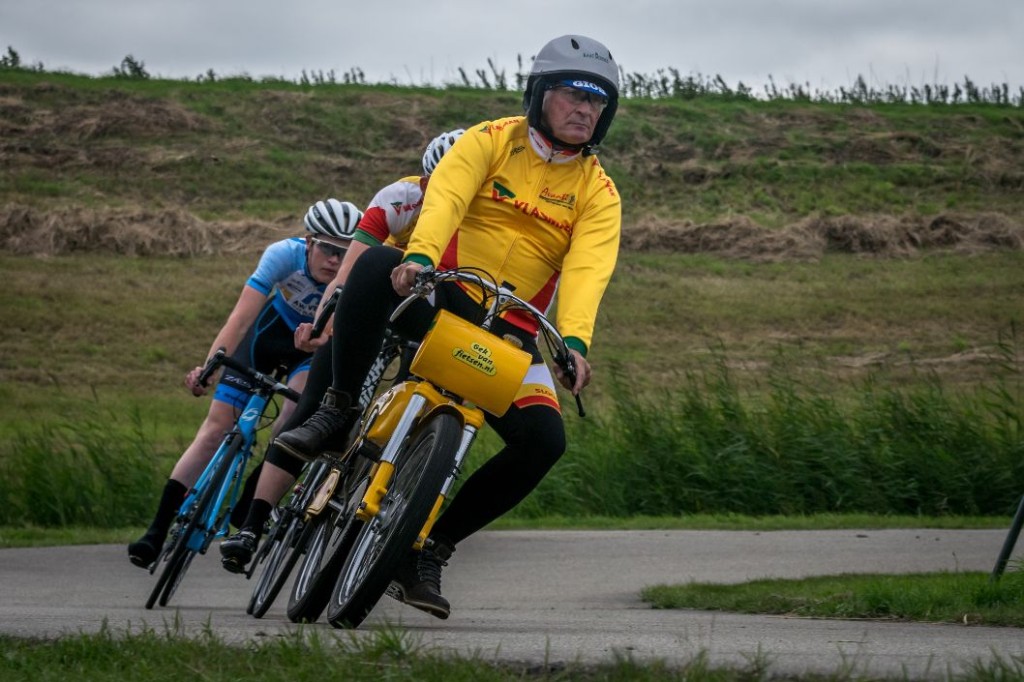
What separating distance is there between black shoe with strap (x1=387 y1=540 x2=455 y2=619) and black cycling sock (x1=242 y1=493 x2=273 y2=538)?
49.4 inches

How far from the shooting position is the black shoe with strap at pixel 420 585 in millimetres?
6527

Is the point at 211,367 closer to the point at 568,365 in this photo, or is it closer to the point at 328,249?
the point at 328,249

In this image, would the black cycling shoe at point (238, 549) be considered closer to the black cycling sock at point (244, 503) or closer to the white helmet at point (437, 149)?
the black cycling sock at point (244, 503)

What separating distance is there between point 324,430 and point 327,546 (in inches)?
18.7

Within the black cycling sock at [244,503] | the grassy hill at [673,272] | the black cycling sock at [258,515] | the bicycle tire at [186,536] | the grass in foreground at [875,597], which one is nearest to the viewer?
the grass in foreground at [875,597]

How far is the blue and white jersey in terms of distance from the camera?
29.6ft

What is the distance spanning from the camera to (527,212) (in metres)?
6.89

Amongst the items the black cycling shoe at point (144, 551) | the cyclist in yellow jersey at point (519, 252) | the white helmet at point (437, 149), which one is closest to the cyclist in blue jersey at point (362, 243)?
the white helmet at point (437, 149)

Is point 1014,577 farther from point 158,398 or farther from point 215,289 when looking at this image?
point 215,289

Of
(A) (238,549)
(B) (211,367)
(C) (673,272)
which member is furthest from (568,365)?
(C) (673,272)

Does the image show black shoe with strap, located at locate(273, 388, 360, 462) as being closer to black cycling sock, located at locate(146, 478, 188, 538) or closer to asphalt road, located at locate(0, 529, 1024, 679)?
asphalt road, located at locate(0, 529, 1024, 679)

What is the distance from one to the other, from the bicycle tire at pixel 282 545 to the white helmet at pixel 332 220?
154 cm

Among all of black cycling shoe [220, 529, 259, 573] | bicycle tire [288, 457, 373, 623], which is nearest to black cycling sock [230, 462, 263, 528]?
black cycling shoe [220, 529, 259, 573]

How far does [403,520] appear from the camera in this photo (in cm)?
609
